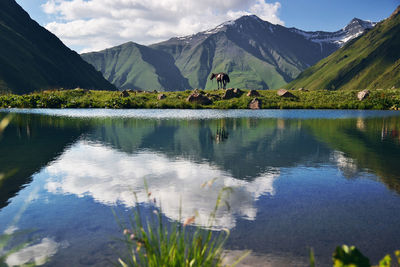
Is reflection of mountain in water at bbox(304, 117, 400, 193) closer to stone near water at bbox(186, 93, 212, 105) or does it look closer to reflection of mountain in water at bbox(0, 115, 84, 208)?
reflection of mountain in water at bbox(0, 115, 84, 208)

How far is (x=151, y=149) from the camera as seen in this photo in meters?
23.6

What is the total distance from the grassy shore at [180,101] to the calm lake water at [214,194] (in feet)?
200

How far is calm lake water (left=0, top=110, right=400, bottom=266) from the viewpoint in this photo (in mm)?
8211

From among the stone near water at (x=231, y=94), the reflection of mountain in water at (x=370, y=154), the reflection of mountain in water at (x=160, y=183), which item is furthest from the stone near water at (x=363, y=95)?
the reflection of mountain in water at (x=160, y=183)

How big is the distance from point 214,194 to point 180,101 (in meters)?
76.3

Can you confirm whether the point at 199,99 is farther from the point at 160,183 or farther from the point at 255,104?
the point at 160,183

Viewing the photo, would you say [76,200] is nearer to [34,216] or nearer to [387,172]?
[34,216]

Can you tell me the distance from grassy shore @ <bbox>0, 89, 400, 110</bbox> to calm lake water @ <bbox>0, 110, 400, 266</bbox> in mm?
60960

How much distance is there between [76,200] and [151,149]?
11.8 meters

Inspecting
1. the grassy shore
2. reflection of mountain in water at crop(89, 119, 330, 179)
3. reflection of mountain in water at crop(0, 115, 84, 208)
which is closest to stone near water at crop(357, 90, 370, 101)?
the grassy shore

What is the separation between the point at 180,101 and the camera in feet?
288

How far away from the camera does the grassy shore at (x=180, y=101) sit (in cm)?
8500

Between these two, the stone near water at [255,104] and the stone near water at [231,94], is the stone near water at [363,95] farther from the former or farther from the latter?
the stone near water at [231,94]

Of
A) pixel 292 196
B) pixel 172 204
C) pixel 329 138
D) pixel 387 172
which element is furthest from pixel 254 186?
pixel 329 138
